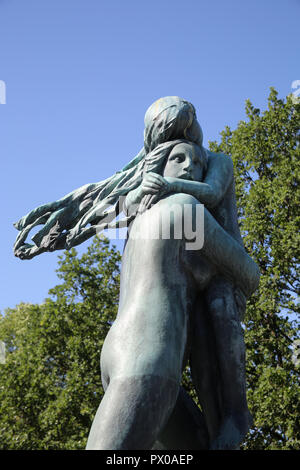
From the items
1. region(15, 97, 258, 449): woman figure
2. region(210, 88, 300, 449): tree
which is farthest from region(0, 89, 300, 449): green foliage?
region(15, 97, 258, 449): woman figure

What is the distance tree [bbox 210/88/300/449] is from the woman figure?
943 centimetres

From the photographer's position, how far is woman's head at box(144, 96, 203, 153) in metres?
3.45

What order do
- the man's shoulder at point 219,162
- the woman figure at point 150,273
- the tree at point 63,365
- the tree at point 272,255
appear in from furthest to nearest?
1. the tree at point 63,365
2. the tree at point 272,255
3. the man's shoulder at point 219,162
4. the woman figure at point 150,273

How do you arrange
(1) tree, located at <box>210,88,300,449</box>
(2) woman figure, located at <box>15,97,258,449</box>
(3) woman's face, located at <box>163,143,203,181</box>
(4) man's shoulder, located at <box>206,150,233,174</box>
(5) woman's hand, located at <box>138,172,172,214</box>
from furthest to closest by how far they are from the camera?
(1) tree, located at <box>210,88,300,449</box> < (4) man's shoulder, located at <box>206,150,233,174</box> < (3) woman's face, located at <box>163,143,203,181</box> < (5) woman's hand, located at <box>138,172,172,214</box> < (2) woman figure, located at <box>15,97,258,449</box>

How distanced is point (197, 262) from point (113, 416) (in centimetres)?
103

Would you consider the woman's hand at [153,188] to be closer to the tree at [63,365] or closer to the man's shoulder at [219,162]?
the man's shoulder at [219,162]

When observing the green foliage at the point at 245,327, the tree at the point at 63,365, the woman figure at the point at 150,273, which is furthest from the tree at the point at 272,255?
the woman figure at the point at 150,273

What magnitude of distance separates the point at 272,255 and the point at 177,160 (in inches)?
430

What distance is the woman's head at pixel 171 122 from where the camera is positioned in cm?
345

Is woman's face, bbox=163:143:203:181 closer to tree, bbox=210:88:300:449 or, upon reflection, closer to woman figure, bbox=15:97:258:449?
woman figure, bbox=15:97:258:449

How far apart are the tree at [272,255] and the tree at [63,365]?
14.9ft

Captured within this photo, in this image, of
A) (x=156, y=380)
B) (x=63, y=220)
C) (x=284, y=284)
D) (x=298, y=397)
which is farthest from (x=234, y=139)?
(x=156, y=380)

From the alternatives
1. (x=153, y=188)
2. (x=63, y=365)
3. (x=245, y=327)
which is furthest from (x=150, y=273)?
(x=63, y=365)
